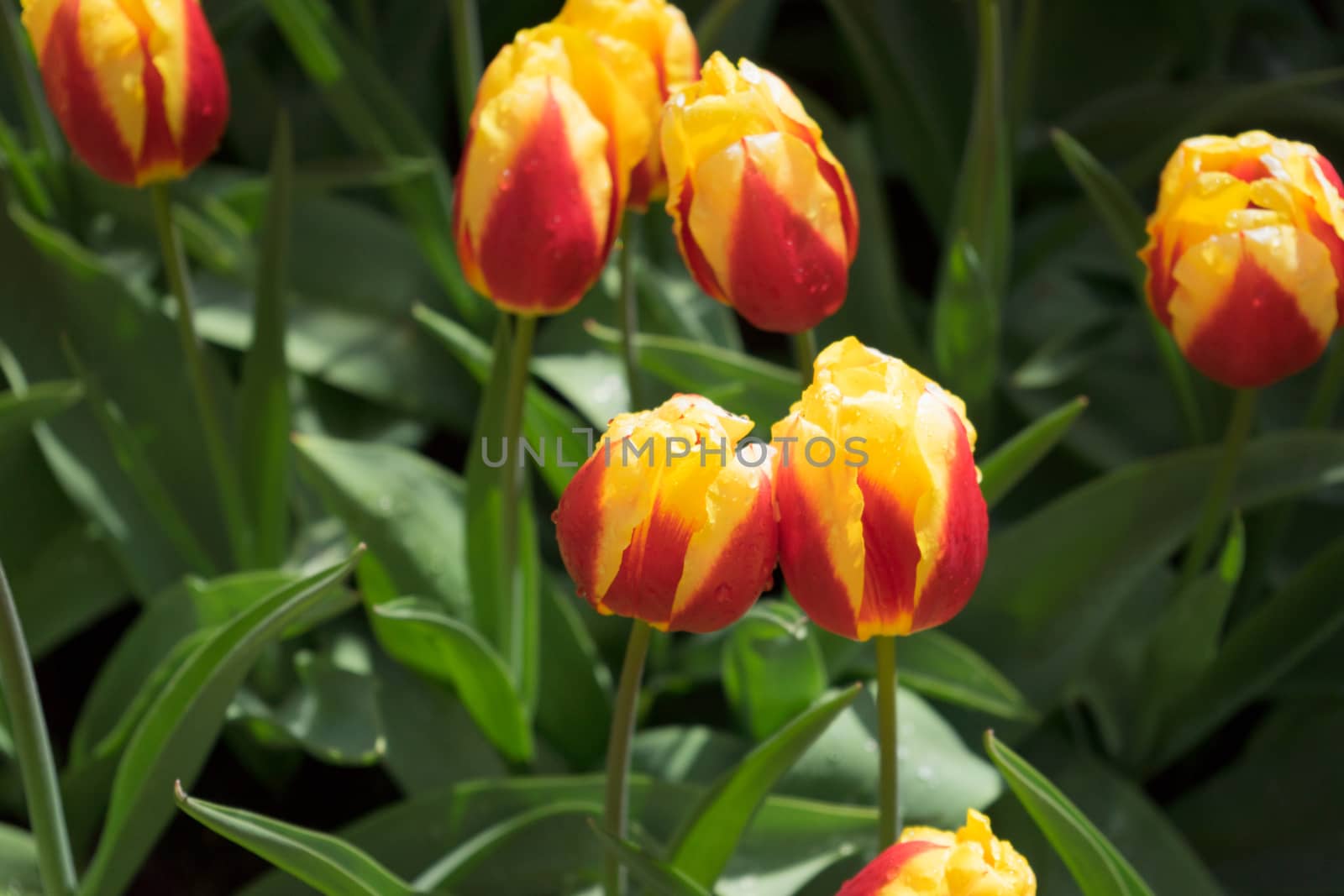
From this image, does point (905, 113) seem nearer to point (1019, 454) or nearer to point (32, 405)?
point (1019, 454)

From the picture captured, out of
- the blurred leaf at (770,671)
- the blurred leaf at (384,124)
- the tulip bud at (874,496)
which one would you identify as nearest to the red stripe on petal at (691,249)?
the tulip bud at (874,496)

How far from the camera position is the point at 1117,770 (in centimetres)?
99

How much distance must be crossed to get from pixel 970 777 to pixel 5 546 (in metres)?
0.74

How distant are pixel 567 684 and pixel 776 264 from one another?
1.41 ft

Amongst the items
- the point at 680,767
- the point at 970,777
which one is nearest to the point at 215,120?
the point at 680,767

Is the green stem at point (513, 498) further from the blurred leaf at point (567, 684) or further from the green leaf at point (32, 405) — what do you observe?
the green leaf at point (32, 405)

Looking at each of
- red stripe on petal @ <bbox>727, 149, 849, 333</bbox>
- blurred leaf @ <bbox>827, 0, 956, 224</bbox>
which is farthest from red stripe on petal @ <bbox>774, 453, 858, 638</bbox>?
blurred leaf @ <bbox>827, 0, 956, 224</bbox>

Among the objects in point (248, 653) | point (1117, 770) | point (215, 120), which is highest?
point (215, 120)

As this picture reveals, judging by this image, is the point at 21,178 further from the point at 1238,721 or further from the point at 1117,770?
the point at 1238,721

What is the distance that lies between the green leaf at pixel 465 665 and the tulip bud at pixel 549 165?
22 cm

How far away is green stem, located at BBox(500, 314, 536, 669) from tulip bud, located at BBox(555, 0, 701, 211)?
0.10 metres

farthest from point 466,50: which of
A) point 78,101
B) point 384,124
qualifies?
point 78,101

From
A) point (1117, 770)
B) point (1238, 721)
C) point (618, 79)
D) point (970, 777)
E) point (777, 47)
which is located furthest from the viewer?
point (777, 47)

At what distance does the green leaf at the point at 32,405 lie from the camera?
938mm
